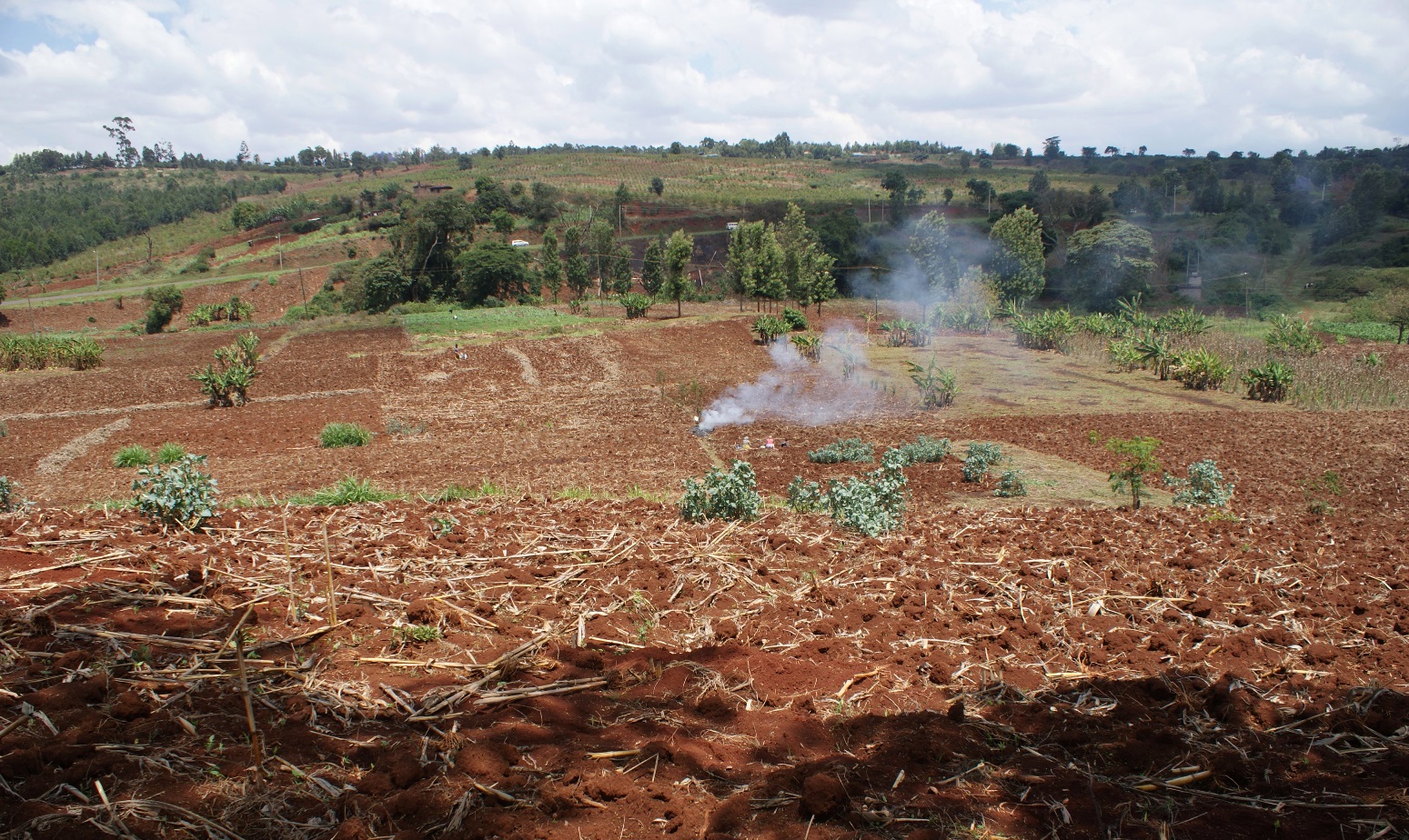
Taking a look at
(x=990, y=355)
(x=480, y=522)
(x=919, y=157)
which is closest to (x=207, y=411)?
(x=480, y=522)

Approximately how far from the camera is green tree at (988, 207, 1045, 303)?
Answer: 107 feet

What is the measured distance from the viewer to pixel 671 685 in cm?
356

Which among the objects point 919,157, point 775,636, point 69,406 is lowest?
point 69,406

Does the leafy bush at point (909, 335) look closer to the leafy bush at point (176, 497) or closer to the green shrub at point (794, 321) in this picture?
the green shrub at point (794, 321)

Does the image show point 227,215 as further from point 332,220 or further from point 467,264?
point 467,264

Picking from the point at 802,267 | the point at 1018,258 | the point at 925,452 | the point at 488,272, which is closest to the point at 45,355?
the point at 488,272

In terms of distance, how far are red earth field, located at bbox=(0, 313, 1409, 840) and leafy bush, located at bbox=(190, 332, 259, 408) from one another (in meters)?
12.8

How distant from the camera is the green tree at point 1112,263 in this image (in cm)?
3634

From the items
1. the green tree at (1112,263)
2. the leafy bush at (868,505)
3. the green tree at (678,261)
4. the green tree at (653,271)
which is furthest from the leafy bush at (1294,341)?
the green tree at (653,271)

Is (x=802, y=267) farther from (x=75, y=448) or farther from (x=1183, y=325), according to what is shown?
(x=75, y=448)

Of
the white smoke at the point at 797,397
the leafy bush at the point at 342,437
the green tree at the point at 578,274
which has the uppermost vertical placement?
the green tree at the point at 578,274

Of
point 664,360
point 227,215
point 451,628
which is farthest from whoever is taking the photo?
point 227,215

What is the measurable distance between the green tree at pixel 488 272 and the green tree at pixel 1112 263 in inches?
1065

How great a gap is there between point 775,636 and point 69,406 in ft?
67.7
